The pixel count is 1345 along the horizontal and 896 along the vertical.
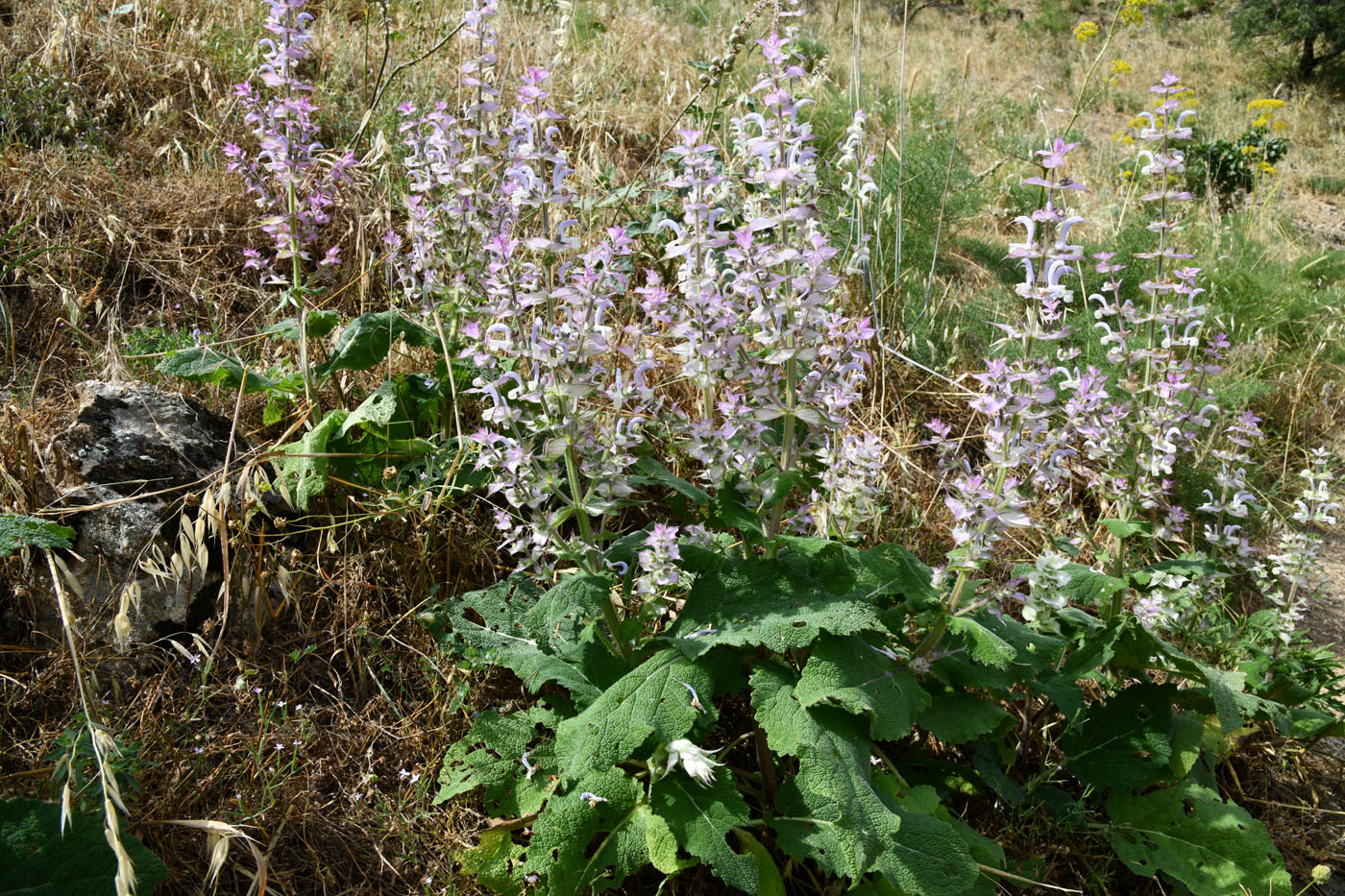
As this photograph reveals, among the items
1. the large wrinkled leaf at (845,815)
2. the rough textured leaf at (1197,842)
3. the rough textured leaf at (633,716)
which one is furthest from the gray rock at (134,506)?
the rough textured leaf at (1197,842)

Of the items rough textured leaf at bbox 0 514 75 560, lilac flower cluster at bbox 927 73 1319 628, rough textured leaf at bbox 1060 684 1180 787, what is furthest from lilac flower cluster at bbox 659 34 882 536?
rough textured leaf at bbox 0 514 75 560

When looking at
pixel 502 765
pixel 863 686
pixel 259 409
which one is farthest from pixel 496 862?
pixel 259 409

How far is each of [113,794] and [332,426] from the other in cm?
151

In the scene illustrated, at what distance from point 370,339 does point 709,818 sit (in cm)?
186

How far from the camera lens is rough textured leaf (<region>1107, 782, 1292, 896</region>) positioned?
7.39ft

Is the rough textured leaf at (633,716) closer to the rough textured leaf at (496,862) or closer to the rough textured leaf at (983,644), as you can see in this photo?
the rough textured leaf at (496,862)

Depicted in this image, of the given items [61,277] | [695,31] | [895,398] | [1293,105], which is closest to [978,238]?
[895,398]

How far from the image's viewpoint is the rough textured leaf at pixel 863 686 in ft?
6.18

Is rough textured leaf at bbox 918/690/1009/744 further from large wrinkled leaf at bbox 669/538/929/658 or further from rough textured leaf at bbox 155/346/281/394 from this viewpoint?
rough textured leaf at bbox 155/346/281/394

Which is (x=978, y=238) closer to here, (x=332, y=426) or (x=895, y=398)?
(x=895, y=398)

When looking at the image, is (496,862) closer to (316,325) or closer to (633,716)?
(633,716)

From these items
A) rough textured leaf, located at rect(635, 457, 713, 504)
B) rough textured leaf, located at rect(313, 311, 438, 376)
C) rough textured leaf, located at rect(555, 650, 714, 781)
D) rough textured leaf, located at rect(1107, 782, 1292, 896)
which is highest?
rough textured leaf, located at rect(313, 311, 438, 376)

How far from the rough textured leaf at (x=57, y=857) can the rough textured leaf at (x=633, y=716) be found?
32.1 inches

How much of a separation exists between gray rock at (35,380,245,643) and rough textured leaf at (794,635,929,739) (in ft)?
4.89
